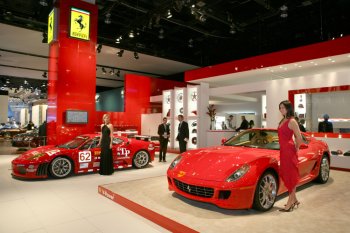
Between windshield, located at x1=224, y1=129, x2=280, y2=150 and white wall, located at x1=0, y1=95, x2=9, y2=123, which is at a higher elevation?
white wall, located at x1=0, y1=95, x2=9, y2=123

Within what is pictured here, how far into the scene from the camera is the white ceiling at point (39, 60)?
10039 millimetres

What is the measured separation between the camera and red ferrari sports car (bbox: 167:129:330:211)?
3.01 metres

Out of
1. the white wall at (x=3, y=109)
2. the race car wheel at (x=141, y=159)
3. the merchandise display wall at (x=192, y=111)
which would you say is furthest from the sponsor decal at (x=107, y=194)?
the white wall at (x=3, y=109)

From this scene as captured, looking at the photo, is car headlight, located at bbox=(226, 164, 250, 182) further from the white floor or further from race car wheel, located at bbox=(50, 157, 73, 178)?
race car wheel, located at bbox=(50, 157, 73, 178)

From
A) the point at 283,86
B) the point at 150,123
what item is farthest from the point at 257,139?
the point at 150,123

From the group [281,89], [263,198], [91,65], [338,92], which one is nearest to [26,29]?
[91,65]

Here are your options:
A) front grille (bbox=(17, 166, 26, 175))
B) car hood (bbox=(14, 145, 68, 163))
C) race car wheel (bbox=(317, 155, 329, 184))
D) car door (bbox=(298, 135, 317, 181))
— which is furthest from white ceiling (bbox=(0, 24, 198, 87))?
race car wheel (bbox=(317, 155, 329, 184))

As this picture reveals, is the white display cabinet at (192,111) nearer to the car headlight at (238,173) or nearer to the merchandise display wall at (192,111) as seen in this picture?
the merchandise display wall at (192,111)

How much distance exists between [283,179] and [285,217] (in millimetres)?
482

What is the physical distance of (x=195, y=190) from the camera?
3219 millimetres

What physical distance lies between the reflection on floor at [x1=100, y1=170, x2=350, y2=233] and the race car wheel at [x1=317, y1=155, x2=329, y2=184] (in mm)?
194

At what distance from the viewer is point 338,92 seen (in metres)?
7.55

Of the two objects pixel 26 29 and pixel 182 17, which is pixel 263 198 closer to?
pixel 182 17

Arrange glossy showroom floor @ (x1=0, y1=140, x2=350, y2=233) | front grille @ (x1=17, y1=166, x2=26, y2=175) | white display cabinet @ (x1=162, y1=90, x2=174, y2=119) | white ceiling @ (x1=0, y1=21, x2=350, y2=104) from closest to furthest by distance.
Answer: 1. glossy showroom floor @ (x1=0, y1=140, x2=350, y2=233)
2. front grille @ (x1=17, y1=166, x2=26, y2=175)
3. white ceiling @ (x1=0, y1=21, x2=350, y2=104)
4. white display cabinet @ (x1=162, y1=90, x2=174, y2=119)
